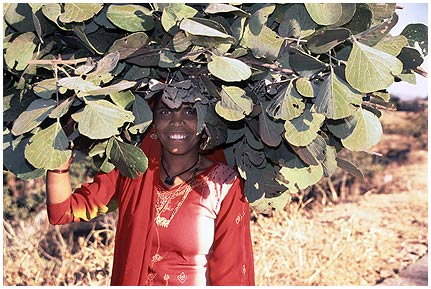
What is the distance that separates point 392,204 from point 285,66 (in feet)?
14.1

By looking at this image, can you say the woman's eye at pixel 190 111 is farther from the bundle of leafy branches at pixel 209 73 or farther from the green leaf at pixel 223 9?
the green leaf at pixel 223 9

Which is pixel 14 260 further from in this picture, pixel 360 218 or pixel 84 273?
pixel 360 218

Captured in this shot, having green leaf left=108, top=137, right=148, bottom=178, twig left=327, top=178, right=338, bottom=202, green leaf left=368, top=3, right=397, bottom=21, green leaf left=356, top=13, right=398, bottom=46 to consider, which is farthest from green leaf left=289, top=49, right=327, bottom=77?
twig left=327, top=178, right=338, bottom=202

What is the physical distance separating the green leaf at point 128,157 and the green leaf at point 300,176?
1.31ft

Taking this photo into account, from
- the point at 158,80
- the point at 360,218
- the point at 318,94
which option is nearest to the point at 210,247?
the point at 158,80

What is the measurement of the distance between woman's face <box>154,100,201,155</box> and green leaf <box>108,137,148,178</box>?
0.21 metres

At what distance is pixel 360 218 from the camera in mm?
A: 5504

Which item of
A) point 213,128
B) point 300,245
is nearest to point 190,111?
point 213,128

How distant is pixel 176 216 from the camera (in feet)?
7.63

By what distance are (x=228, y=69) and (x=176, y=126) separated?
1.56 feet

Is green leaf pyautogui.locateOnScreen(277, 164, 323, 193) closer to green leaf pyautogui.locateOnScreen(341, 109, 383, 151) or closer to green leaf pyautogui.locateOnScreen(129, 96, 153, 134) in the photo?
green leaf pyautogui.locateOnScreen(341, 109, 383, 151)

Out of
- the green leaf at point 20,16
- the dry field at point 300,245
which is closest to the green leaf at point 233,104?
the green leaf at point 20,16

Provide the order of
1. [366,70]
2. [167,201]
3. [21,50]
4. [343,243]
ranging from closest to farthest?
1. [366,70]
2. [21,50]
3. [167,201]
4. [343,243]

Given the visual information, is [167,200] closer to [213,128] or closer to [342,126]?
[213,128]
